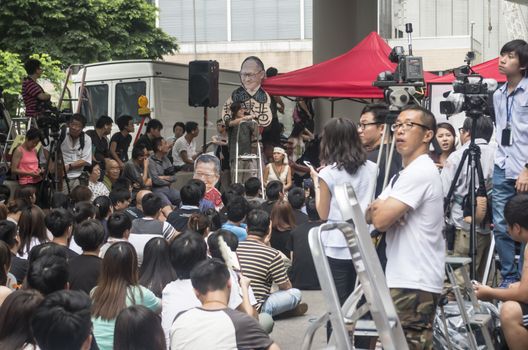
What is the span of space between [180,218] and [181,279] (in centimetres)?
342

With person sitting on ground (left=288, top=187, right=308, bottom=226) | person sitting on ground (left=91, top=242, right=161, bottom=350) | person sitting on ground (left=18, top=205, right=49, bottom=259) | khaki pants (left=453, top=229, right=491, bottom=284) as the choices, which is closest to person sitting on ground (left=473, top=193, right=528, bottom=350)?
person sitting on ground (left=91, top=242, right=161, bottom=350)

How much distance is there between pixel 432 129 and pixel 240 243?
333 centimetres

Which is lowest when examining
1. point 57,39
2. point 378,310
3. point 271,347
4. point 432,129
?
point 271,347

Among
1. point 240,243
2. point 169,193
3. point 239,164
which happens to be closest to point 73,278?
point 240,243

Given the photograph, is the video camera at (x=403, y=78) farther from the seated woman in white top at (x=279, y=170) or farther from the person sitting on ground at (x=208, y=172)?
the seated woman in white top at (x=279, y=170)

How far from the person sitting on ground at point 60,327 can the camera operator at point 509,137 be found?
3847 mm

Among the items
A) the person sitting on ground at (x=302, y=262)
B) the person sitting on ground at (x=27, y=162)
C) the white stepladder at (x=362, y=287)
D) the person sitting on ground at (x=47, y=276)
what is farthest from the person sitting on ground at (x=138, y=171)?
the white stepladder at (x=362, y=287)

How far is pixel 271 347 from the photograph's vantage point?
5094mm

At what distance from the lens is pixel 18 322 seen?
4.78 metres

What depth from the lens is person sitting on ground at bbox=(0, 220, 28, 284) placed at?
7.56 metres

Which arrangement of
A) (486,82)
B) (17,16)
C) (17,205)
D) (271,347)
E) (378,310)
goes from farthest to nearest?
1. (17,16)
2. (17,205)
3. (486,82)
4. (271,347)
5. (378,310)

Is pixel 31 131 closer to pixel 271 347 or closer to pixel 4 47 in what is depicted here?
pixel 271 347

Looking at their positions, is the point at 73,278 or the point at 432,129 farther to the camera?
the point at 73,278

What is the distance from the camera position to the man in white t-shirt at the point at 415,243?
516 centimetres
